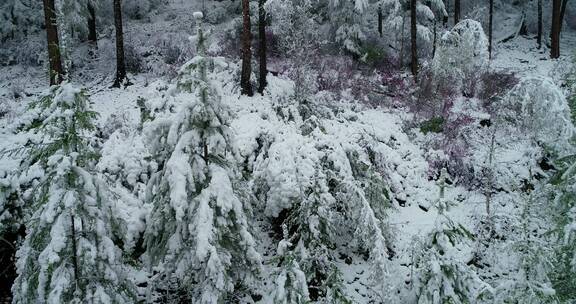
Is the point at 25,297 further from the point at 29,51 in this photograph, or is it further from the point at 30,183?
the point at 29,51

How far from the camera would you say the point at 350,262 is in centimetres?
1000

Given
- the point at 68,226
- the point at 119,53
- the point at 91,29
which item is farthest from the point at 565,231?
the point at 91,29

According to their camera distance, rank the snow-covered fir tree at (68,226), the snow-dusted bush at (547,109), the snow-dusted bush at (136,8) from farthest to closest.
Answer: the snow-dusted bush at (136,8), the snow-dusted bush at (547,109), the snow-covered fir tree at (68,226)

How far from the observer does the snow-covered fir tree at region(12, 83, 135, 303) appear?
17.2 feet

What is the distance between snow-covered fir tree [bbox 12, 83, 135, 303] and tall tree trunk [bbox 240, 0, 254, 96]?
9130 millimetres

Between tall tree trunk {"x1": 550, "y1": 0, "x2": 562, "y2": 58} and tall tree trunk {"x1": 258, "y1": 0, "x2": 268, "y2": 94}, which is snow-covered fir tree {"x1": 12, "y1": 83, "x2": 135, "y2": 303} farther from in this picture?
tall tree trunk {"x1": 550, "y1": 0, "x2": 562, "y2": 58}

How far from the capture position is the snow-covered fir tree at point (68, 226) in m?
5.25

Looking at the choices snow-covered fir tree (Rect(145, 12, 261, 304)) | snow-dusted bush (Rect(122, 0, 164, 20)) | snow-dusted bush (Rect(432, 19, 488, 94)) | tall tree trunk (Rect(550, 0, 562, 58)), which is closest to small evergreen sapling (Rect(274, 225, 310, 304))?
snow-covered fir tree (Rect(145, 12, 261, 304))

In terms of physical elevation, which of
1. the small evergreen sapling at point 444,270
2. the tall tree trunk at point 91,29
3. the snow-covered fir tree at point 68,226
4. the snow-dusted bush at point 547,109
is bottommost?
the small evergreen sapling at point 444,270

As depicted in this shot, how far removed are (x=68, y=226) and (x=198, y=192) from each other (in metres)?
1.96

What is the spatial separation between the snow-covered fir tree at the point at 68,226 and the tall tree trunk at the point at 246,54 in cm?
913

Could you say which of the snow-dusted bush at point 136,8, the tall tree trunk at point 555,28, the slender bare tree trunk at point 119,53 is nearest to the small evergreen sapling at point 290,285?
the slender bare tree trunk at point 119,53

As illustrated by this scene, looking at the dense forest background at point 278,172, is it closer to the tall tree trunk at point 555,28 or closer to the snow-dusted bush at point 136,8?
the snow-dusted bush at point 136,8

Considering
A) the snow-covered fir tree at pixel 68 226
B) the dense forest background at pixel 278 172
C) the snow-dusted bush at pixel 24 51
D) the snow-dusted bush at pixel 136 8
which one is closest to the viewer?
the snow-covered fir tree at pixel 68 226
